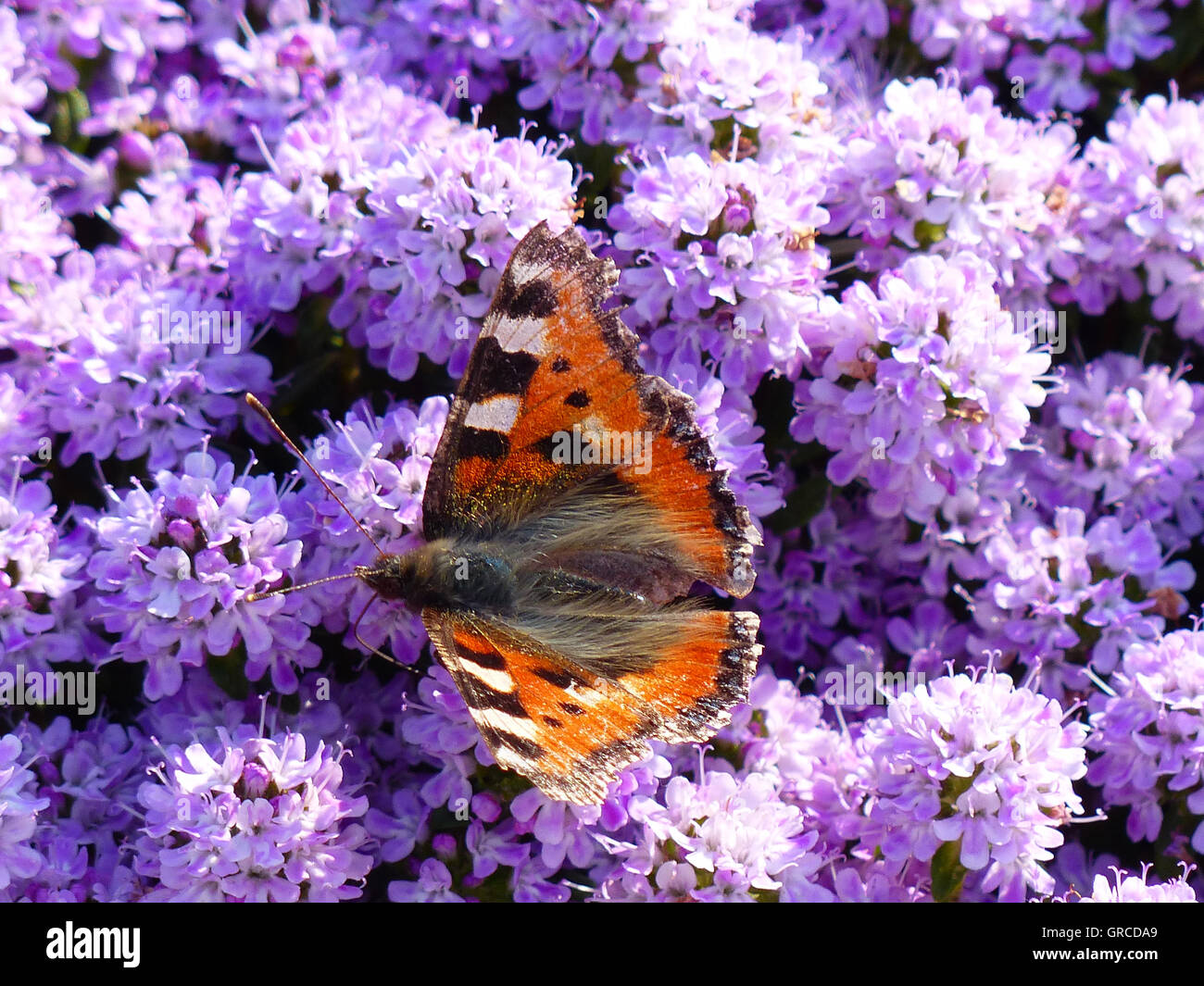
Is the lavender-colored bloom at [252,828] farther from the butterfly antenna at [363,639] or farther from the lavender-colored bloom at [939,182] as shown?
the lavender-colored bloom at [939,182]

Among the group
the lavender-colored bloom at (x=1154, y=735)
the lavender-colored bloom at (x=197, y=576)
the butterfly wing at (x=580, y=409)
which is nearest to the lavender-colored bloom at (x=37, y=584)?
the lavender-colored bloom at (x=197, y=576)

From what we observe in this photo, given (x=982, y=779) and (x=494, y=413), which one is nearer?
(x=982, y=779)
